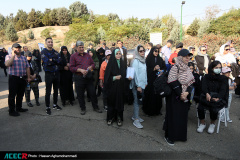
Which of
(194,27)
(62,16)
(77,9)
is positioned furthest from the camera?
(77,9)

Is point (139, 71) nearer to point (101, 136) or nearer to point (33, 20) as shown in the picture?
point (101, 136)

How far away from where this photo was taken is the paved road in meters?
3.25

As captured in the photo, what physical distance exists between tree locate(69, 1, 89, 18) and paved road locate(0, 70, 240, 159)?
5547 cm

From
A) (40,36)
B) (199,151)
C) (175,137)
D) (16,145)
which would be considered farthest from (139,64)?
(40,36)

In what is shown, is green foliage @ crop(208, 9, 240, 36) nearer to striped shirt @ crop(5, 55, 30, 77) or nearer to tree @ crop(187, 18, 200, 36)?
tree @ crop(187, 18, 200, 36)

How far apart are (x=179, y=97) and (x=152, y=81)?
5.16ft

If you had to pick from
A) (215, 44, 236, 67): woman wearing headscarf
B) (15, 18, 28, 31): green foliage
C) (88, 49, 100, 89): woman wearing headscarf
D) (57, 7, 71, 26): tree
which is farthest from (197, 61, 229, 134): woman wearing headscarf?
(15, 18, 28, 31): green foliage

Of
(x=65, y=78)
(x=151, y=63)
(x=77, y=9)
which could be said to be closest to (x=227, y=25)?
(x=151, y=63)

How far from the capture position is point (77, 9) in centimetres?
5525

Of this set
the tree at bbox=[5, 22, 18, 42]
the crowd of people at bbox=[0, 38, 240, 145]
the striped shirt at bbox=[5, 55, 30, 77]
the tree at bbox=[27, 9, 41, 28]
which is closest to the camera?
the crowd of people at bbox=[0, 38, 240, 145]

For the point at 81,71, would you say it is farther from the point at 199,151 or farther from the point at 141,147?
the point at 199,151

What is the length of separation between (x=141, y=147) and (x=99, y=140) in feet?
3.03

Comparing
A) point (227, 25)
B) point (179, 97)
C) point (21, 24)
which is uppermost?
point (21, 24)

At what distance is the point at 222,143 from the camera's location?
3490 mm
